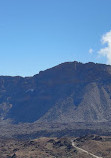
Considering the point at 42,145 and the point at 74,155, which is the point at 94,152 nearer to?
the point at 74,155

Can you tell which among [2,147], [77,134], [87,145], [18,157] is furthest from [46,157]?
[77,134]

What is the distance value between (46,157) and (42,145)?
16.6m

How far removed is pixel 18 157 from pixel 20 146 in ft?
71.1

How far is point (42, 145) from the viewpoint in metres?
139

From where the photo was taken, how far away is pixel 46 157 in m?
123

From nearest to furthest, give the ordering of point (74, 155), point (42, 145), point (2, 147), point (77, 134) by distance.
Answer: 1. point (74, 155)
2. point (42, 145)
3. point (2, 147)
4. point (77, 134)

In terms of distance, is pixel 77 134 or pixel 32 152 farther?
pixel 77 134

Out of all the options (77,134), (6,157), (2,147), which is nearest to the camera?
(6,157)

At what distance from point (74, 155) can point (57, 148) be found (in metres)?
14.9

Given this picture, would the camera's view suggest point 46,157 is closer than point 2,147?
Yes

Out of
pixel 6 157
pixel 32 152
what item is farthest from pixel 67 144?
pixel 6 157

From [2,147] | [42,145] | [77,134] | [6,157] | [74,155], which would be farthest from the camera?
[77,134]

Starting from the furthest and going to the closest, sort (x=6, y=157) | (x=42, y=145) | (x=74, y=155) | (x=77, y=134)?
(x=77, y=134)
(x=42, y=145)
(x=6, y=157)
(x=74, y=155)

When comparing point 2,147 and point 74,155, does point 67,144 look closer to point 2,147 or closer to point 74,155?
point 74,155
